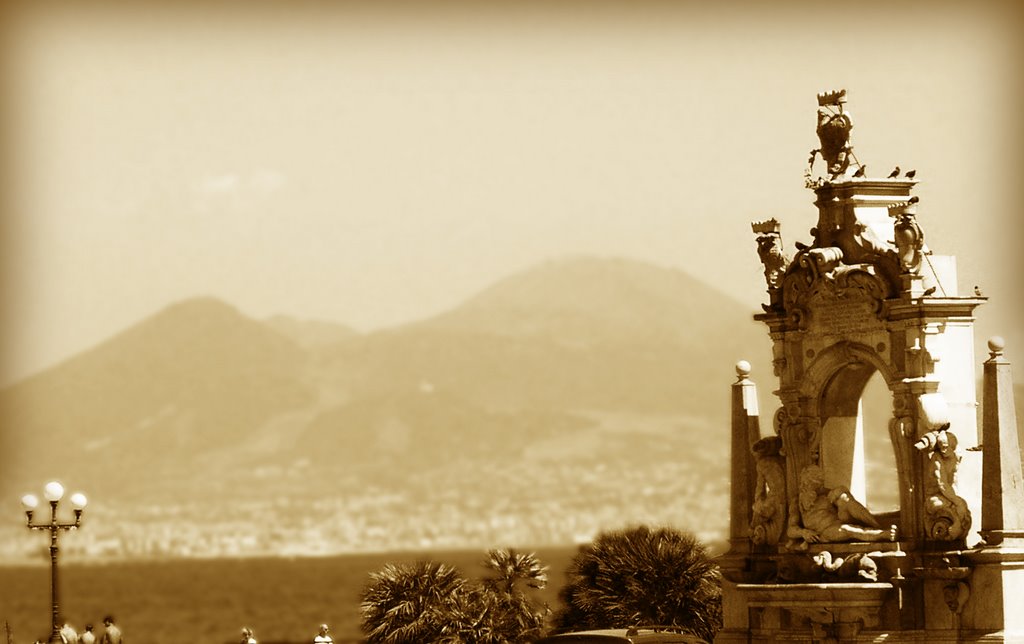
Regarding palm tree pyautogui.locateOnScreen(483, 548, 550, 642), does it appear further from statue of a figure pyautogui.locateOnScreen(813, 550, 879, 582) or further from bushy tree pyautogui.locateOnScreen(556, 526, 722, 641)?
statue of a figure pyautogui.locateOnScreen(813, 550, 879, 582)

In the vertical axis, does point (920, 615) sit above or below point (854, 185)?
below

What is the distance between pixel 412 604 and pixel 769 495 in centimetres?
1315

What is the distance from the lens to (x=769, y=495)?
4256 cm

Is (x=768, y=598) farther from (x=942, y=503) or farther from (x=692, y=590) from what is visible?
(x=692, y=590)

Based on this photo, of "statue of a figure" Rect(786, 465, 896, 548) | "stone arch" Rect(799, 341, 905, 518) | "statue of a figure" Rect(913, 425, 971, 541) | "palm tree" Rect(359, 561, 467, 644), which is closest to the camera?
"statue of a figure" Rect(913, 425, 971, 541)

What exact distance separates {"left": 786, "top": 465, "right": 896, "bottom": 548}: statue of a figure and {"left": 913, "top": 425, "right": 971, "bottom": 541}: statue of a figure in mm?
817

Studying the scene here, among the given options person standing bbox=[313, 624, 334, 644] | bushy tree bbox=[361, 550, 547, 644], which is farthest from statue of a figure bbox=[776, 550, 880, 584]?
person standing bbox=[313, 624, 334, 644]

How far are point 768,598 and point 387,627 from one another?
13.5 m

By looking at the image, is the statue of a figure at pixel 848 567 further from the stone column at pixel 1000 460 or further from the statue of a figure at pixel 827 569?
the stone column at pixel 1000 460

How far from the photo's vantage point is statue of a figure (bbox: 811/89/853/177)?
42.0 m

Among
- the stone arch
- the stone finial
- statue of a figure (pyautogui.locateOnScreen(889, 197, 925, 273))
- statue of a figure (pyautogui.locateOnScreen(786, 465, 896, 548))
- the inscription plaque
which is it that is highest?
statue of a figure (pyautogui.locateOnScreen(889, 197, 925, 273))

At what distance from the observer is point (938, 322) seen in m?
40.0

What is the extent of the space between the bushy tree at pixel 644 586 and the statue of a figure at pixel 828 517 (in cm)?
1046

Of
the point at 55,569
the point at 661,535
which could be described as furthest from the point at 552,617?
the point at 55,569
